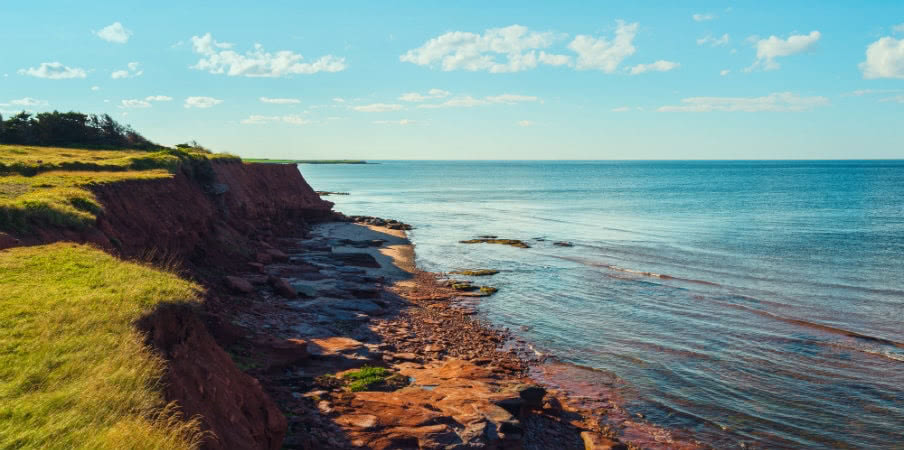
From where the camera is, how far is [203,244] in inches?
1022

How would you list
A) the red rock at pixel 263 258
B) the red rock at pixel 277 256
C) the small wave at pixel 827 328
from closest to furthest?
the small wave at pixel 827 328
the red rock at pixel 263 258
the red rock at pixel 277 256

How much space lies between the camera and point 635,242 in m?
46.9

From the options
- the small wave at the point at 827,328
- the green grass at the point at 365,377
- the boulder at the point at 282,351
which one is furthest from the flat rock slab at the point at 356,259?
the small wave at the point at 827,328

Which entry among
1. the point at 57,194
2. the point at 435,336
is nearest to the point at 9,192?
the point at 57,194

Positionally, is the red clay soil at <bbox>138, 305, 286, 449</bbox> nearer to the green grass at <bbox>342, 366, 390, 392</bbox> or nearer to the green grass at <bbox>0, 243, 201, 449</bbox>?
the green grass at <bbox>0, 243, 201, 449</bbox>

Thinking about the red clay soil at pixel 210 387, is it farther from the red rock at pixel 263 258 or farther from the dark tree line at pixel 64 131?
the dark tree line at pixel 64 131

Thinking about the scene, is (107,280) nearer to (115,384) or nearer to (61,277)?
(61,277)

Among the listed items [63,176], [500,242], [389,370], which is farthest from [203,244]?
[500,242]

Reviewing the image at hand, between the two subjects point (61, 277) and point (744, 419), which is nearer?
point (61, 277)

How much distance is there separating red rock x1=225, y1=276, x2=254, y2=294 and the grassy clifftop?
5.44 m

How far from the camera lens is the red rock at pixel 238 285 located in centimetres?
2214

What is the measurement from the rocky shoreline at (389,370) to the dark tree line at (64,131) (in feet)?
63.2

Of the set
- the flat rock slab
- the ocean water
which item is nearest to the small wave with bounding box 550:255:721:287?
the ocean water

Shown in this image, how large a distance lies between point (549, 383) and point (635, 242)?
3241 centimetres
